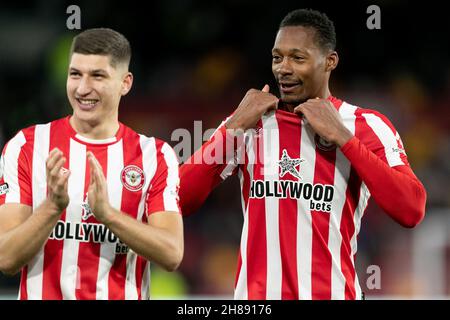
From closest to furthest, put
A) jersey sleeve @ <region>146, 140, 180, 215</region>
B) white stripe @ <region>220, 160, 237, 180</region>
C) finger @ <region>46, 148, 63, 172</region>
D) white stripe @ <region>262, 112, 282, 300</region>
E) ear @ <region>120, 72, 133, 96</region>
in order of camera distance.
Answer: finger @ <region>46, 148, 63, 172</region>, jersey sleeve @ <region>146, 140, 180, 215</region>, ear @ <region>120, 72, 133, 96</region>, white stripe @ <region>262, 112, 282, 300</region>, white stripe @ <region>220, 160, 237, 180</region>

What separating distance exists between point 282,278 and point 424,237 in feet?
12.0

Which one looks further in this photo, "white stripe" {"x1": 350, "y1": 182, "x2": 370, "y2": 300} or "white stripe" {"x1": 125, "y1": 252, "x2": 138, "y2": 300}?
"white stripe" {"x1": 350, "y1": 182, "x2": 370, "y2": 300}

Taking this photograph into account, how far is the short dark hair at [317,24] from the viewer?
3.95m

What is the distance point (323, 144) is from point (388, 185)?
1.24ft

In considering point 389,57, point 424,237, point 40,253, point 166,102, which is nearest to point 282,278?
point 40,253

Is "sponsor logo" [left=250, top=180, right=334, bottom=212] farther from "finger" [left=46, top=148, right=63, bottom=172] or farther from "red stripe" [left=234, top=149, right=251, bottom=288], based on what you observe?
"finger" [left=46, top=148, right=63, bottom=172]

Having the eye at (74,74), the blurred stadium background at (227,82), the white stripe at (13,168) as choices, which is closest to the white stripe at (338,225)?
the eye at (74,74)

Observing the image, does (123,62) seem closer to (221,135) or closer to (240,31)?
(221,135)

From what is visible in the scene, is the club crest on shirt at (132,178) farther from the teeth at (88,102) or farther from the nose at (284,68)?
the nose at (284,68)

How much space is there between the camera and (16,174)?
341 centimetres

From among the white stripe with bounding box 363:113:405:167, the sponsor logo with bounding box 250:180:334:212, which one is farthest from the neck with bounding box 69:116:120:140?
Result: the white stripe with bounding box 363:113:405:167

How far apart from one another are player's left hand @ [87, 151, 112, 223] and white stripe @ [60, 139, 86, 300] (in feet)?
0.78

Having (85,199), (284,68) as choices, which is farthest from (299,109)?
(85,199)

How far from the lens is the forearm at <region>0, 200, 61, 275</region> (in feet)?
10.3
